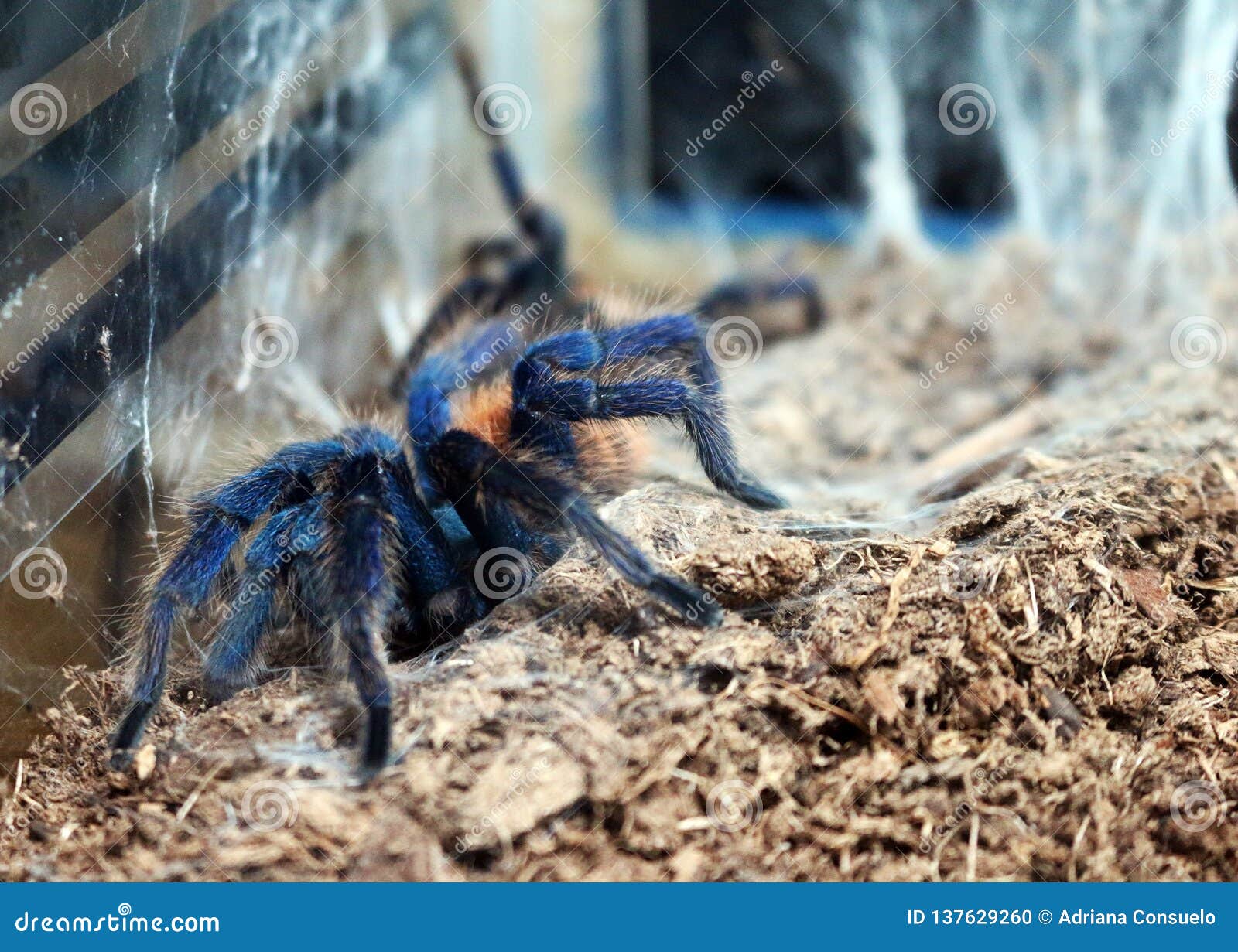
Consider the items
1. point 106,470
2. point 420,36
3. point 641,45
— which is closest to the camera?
point 106,470

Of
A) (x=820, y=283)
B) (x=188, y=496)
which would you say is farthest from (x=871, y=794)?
(x=820, y=283)

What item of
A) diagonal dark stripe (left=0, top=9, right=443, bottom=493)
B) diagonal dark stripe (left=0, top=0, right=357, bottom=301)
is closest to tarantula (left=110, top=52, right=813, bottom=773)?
diagonal dark stripe (left=0, top=9, right=443, bottom=493)

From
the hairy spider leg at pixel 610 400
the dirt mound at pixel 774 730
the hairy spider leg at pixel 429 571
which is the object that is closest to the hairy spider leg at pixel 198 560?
the dirt mound at pixel 774 730

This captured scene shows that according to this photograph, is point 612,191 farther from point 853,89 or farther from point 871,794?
point 871,794

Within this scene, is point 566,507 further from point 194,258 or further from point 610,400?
point 194,258

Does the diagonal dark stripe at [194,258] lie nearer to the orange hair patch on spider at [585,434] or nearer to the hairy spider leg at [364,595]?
the hairy spider leg at [364,595]

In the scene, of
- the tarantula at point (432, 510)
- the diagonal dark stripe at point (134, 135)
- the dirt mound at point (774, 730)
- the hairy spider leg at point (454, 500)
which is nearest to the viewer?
the dirt mound at point (774, 730)

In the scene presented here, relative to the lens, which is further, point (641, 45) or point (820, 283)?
point (641, 45)
